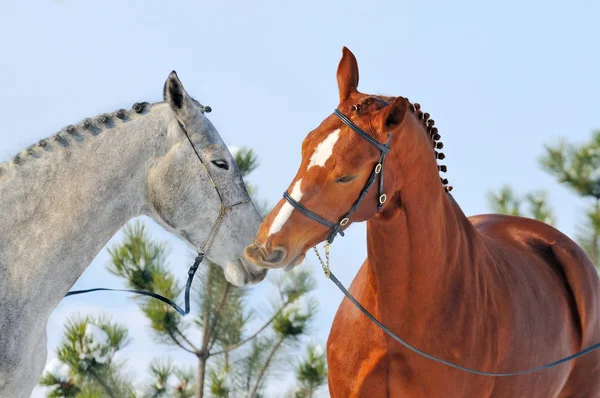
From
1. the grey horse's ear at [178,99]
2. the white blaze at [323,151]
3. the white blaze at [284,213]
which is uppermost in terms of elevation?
the grey horse's ear at [178,99]

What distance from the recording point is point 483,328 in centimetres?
318

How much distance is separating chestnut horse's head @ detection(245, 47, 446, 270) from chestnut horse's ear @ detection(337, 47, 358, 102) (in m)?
0.13

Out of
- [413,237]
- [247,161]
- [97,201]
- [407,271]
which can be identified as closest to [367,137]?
[413,237]

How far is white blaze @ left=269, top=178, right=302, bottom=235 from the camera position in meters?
2.70

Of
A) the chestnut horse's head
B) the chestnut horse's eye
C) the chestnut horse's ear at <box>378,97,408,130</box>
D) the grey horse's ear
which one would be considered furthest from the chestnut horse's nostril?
the grey horse's ear

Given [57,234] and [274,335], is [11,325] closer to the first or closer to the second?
[57,234]

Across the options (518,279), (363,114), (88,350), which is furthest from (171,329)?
(363,114)

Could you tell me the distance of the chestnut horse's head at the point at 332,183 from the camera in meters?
2.70

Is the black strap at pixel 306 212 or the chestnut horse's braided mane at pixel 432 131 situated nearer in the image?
the black strap at pixel 306 212

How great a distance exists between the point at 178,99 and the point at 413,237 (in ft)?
3.97

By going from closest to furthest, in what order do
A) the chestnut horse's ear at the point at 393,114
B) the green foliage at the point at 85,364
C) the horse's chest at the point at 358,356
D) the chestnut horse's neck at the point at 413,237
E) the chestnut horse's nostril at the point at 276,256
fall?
1. the chestnut horse's nostril at the point at 276,256
2. the chestnut horse's ear at the point at 393,114
3. the chestnut horse's neck at the point at 413,237
4. the horse's chest at the point at 358,356
5. the green foliage at the point at 85,364

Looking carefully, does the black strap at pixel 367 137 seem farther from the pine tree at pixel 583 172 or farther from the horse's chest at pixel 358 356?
the pine tree at pixel 583 172

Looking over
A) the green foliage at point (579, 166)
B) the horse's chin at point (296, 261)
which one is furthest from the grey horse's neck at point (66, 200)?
the green foliage at point (579, 166)

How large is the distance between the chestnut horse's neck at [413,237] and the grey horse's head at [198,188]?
0.77 m
